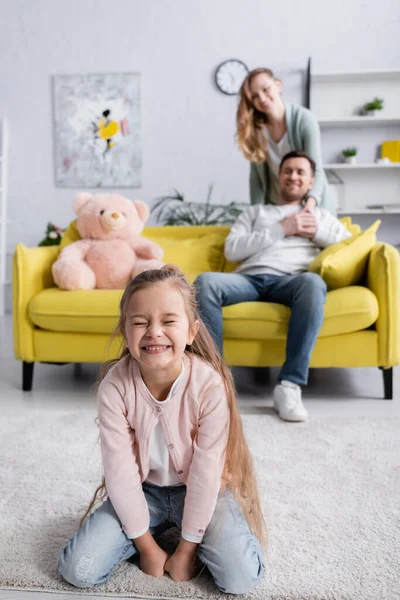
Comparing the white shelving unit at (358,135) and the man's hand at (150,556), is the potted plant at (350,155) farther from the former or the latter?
the man's hand at (150,556)

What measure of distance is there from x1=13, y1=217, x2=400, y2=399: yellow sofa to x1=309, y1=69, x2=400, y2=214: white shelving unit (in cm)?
202

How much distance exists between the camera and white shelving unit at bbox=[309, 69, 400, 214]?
4258 millimetres

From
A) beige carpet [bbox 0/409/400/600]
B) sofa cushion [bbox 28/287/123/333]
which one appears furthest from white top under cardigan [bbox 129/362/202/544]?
sofa cushion [bbox 28/287/123/333]

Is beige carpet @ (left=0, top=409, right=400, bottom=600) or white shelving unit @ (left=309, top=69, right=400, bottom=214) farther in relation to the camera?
white shelving unit @ (left=309, top=69, right=400, bottom=214)

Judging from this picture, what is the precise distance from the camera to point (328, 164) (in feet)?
13.8

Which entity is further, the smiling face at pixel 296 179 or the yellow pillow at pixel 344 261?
the smiling face at pixel 296 179

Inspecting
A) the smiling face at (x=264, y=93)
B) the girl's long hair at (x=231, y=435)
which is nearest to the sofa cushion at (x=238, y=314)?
the smiling face at (x=264, y=93)

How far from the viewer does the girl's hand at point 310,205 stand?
252 cm

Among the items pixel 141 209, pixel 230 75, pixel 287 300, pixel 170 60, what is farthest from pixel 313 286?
pixel 170 60

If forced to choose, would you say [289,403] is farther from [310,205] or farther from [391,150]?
[391,150]

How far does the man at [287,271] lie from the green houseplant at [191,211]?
5.19ft

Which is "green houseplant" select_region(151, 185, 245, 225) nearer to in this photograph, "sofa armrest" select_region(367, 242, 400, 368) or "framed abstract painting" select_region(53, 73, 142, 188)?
"framed abstract painting" select_region(53, 73, 142, 188)

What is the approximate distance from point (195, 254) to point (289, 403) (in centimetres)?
98

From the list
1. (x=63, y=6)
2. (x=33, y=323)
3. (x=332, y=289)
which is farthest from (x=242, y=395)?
(x=63, y=6)
